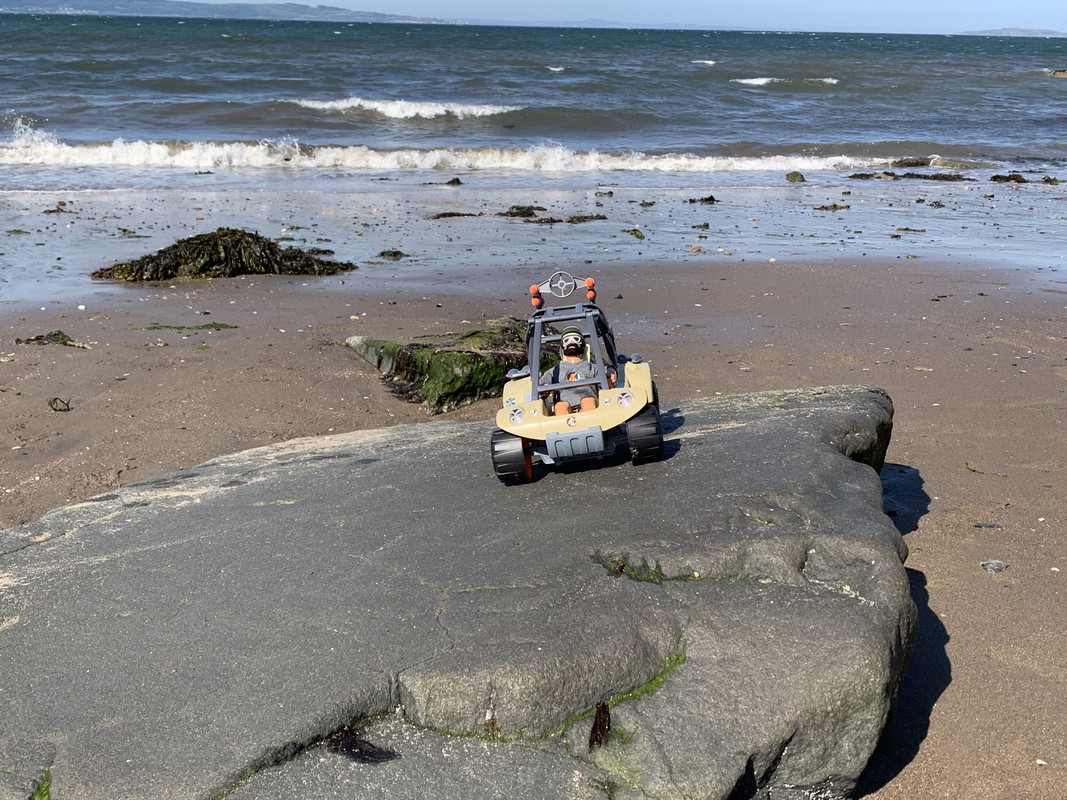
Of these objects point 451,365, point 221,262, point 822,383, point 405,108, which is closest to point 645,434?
point 451,365

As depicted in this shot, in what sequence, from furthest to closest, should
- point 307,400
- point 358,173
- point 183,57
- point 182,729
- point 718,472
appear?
point 183,57 → point 358,173 → point 307,400 → point 718,472 → point 182,729

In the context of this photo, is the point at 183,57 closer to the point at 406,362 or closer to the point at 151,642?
the point at 406,362

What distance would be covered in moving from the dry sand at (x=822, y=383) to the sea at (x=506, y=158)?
1.44 metres

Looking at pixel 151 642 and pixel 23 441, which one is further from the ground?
pixel 151 642

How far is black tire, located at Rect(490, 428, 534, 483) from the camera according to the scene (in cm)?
529

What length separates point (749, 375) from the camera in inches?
358

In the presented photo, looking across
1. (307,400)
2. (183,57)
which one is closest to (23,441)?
(307,400)

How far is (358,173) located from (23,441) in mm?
16896

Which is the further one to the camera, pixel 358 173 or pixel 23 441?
pixel 358 173

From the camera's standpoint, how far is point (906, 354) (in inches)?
376

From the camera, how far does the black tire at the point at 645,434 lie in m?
5.34

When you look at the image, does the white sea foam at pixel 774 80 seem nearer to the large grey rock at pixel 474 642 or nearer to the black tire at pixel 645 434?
the black tire at pixel 645 434

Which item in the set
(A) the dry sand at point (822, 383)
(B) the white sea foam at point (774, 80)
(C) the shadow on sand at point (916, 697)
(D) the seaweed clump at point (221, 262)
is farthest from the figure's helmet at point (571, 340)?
(B) the white sea foam at point (774, 80)

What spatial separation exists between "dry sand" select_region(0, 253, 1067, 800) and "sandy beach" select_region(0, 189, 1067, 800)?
0.02 metres
